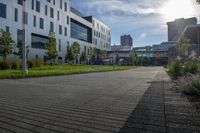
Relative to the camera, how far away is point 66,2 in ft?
222

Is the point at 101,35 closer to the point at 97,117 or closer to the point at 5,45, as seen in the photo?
the point at 5,45

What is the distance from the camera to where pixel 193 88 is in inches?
319

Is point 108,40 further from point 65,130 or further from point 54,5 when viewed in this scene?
point 65,130

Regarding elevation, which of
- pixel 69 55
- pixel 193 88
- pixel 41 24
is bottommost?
pixel 193 88

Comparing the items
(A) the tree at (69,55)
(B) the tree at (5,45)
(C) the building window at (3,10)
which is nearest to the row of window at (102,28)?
(A) the tree at (69,55)

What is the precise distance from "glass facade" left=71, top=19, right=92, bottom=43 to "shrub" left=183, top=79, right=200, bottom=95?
7047 centimetres

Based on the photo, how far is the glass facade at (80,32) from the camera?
78.3 meters

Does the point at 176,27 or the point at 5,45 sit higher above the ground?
the point at 176,27

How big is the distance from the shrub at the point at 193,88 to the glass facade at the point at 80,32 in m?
70.5

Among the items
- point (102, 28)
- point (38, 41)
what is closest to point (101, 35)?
point (102, 28)

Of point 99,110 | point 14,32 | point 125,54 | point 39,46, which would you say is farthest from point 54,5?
point 125,54

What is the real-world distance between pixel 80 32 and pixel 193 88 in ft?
254

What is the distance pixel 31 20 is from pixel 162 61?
8036 centimetres

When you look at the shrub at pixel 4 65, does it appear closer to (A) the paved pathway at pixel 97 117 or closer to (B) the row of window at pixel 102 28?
(A) the paved pathway at pixel 97 117
